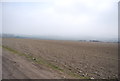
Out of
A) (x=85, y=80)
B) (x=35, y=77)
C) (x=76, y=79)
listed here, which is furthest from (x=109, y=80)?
(x=35, y=77)

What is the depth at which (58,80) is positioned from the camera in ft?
22.3

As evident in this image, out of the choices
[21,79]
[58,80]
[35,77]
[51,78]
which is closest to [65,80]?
[58,80]

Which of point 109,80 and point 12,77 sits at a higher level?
point 12,77

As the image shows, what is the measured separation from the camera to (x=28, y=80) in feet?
21.2

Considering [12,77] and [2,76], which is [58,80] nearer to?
[12,77]

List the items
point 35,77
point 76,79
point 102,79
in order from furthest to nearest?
point 102,79
point 76,79
point 35,77

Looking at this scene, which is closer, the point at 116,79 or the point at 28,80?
the point at 28,80

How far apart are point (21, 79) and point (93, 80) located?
4.73m

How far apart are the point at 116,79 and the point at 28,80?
634 centimetres

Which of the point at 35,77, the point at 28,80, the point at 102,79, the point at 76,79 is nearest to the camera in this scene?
the point at 28,80

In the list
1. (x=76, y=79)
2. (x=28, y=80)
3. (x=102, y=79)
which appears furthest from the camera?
(x=102, y=79)

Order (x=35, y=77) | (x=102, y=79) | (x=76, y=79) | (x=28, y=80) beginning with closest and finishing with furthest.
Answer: (x=28, y=80) → (x=35, y=77) → (x=76, y=79) → (x=102, y=79)

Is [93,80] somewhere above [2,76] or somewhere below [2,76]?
below

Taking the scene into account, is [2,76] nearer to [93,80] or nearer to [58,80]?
[58,80]
